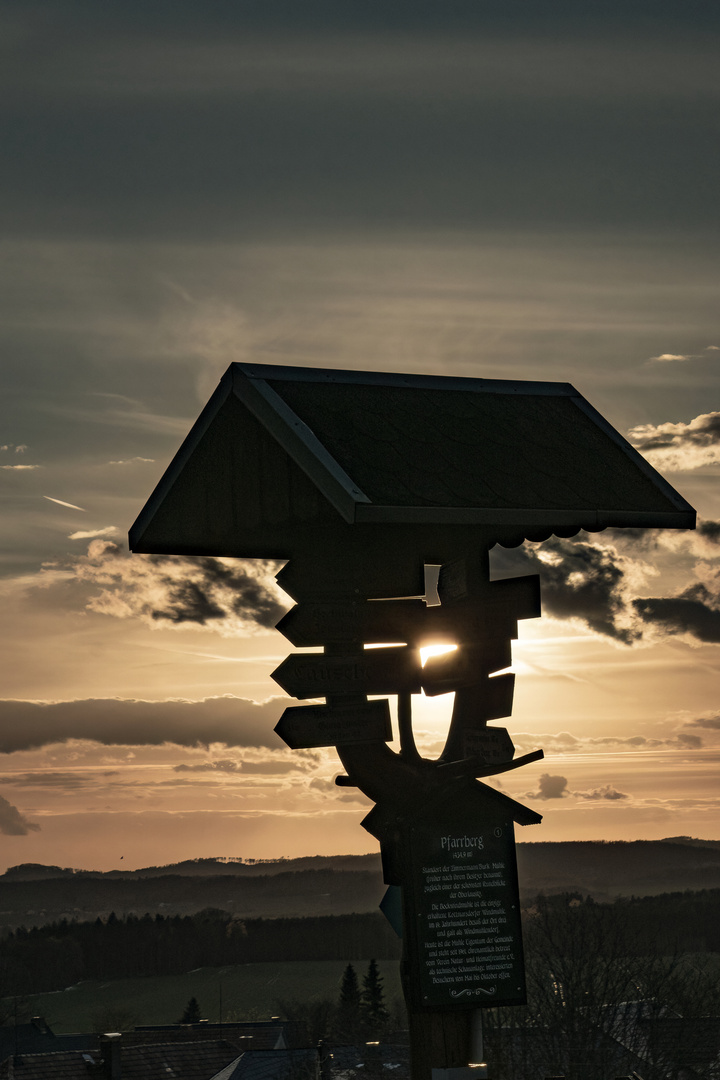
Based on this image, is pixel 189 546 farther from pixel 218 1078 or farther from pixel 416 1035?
pixel 218 1078

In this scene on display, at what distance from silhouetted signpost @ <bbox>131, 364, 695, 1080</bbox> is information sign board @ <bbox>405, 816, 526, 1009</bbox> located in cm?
1

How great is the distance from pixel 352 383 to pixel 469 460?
0.91 meters

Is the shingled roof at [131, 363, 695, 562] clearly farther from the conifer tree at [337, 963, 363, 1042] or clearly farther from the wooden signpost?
the conifer tree at [337, 963, 363, 1042]

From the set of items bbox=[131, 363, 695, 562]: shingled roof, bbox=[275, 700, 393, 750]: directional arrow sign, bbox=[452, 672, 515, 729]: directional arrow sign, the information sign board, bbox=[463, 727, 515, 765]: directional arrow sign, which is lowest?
the information sign board

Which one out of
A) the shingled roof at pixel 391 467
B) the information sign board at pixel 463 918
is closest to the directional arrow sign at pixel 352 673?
the shingled roof at pixel 391 467

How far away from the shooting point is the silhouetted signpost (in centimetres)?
698

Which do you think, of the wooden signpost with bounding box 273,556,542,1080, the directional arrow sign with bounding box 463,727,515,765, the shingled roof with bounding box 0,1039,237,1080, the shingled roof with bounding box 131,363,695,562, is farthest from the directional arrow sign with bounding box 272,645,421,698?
the shingled roof with bounding box 0,1039,237,1080

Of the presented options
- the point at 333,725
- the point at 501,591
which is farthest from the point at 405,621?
the point at 333,725

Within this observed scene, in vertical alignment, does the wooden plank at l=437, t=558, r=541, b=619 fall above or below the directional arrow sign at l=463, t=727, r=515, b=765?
above

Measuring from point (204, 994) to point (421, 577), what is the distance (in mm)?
118773

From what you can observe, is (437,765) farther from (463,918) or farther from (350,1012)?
(350,1012)

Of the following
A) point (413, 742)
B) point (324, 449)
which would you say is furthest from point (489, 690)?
point (324, 449)

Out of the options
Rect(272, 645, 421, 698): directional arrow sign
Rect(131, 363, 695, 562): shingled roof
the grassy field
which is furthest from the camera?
the grassy field

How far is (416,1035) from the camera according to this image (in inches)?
280
